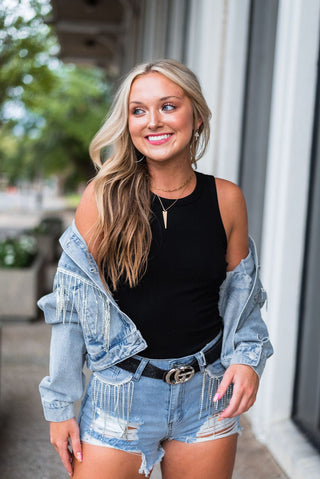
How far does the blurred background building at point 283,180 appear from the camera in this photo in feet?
9.82

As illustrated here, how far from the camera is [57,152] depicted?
27.7 metres

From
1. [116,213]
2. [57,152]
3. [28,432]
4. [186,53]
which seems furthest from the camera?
[57,152]

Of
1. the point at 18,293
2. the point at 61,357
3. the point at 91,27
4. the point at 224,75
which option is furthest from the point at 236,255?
the point at 91,27

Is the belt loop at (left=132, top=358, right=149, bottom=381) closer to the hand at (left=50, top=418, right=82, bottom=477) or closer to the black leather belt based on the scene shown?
the black leather belt

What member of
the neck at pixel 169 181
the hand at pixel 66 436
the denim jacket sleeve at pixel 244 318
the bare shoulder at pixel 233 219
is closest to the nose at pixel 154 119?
the neck at pixel 169 181

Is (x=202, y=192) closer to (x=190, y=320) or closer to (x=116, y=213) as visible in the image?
(x=116, y=213)

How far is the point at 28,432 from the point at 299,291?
72.6 inches

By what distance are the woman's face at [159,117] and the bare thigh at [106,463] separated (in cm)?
85

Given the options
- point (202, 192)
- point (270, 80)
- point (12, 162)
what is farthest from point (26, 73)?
point (12, 162)

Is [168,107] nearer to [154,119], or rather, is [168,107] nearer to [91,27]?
[154,119]

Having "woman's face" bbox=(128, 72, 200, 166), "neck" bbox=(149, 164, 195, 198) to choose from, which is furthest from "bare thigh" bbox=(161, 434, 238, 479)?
"woman's face" bbox=(128, 72, 200, 166)

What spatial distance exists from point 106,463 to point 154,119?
976 millimetres

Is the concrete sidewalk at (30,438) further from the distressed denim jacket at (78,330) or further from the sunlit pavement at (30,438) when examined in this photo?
the distressed denim jacket at (78,330)

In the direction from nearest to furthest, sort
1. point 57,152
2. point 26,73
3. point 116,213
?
point 116,213 < point 26,73 < point 57,152
